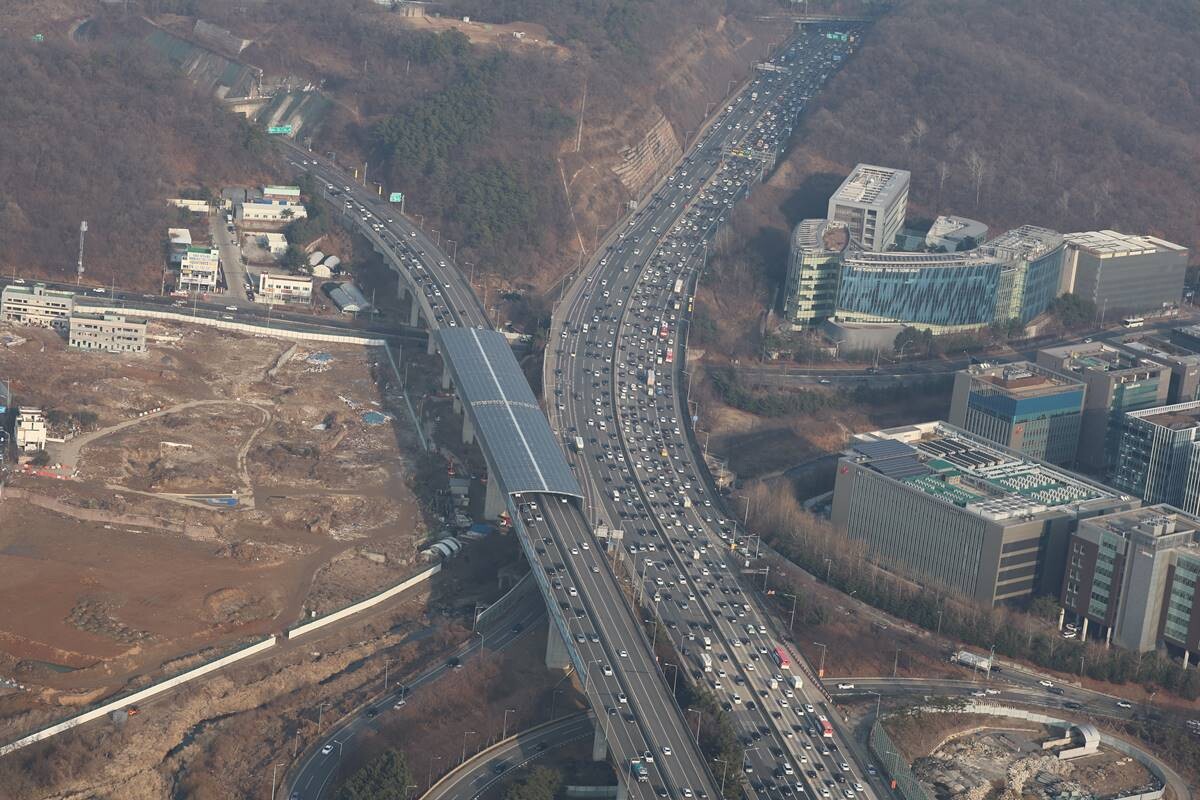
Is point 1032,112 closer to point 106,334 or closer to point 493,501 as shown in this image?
point 493,501

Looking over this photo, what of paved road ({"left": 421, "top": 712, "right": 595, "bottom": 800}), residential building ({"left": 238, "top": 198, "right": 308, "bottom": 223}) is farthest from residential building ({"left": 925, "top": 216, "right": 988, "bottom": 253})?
paved road ({"left": 421, "top": 712, "right": 595, "bottom": 800})

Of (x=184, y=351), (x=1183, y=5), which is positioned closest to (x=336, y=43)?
(x=184, y=351)

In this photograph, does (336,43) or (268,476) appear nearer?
(268,476)

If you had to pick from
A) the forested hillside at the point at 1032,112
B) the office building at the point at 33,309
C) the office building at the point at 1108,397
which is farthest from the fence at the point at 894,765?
the forested hillside at the point at 1032,112

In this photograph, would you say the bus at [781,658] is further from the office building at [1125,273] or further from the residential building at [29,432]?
Result: the office building at [1125,273]

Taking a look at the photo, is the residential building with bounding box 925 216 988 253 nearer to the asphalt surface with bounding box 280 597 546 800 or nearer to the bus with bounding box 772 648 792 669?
the bus with bounding box 772 648 792 669

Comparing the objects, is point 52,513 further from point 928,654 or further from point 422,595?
point 928,654

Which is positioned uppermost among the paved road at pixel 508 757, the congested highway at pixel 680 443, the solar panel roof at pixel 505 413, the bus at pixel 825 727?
the solar panel roof at pixel 505 413
